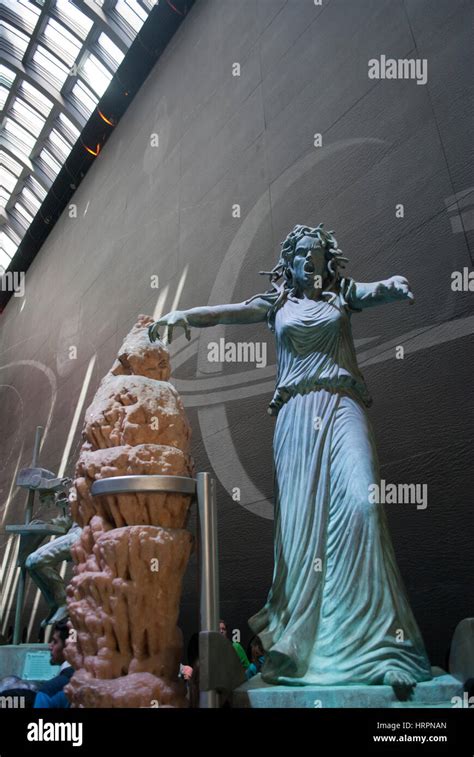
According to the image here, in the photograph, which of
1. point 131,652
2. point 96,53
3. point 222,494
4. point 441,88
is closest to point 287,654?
point 131,652

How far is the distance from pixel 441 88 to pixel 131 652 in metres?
5.64

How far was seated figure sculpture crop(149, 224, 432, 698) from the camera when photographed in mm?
2613

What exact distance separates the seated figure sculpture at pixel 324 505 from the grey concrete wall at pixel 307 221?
192 centimetres

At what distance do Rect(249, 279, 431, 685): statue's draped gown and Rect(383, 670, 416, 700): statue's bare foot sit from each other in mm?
63

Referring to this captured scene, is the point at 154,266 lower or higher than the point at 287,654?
higher

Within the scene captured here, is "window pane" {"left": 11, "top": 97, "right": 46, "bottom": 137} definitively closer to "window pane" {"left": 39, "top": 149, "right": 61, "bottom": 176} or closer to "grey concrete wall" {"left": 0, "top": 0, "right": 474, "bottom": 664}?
"window pane" {"left": 39, "top": 149, "right": 61, "bottom": 176}

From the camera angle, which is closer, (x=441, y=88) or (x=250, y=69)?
(x=441, y=88)

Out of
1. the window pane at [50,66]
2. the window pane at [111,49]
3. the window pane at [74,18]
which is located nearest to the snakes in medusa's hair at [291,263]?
the window pane at [111,49]

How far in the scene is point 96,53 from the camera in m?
14.6

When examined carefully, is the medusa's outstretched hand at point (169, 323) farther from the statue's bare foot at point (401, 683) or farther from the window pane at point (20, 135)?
the window pane at point (20, 135)

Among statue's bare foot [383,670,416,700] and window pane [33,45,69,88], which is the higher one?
window pane [33,45,69,88]

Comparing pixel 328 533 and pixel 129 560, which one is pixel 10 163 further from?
pixel 129 560

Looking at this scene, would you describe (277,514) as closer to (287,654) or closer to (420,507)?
(287,654)

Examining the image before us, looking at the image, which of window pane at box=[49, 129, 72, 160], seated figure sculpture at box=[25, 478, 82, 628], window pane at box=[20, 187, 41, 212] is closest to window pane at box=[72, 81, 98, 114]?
window pane at box=[49, 129, 72, 160]
